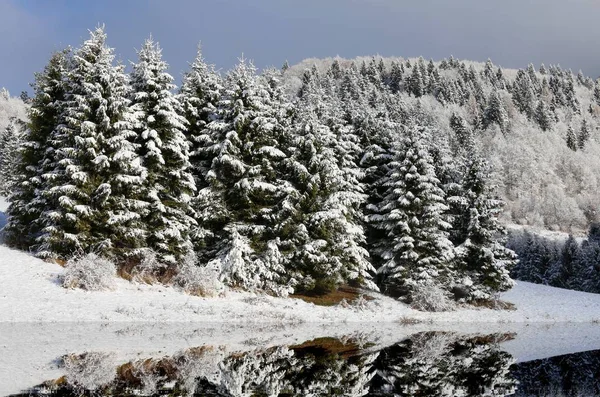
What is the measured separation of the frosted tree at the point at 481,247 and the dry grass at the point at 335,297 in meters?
8.35

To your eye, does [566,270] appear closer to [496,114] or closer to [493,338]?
[493,338]

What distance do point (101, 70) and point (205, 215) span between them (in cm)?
1055

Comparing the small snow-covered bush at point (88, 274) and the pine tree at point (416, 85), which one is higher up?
the pine tree at point (416, 85)

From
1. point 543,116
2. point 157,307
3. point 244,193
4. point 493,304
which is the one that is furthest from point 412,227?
point 543,116

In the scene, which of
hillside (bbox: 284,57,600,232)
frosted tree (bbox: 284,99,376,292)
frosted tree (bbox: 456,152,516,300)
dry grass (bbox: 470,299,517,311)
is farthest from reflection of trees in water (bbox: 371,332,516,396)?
hillside (bbox: 284,57,600,232)

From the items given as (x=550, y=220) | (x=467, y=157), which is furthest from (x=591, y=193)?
(x=467, y=157)

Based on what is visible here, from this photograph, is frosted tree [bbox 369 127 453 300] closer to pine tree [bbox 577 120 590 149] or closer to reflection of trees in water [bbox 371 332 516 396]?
reflection of trees in water [bbox 371 332 516 396]

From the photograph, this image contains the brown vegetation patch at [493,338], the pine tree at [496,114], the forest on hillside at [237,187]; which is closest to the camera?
the brown vegetation patch at [493,338]

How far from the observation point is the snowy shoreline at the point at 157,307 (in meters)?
22.5

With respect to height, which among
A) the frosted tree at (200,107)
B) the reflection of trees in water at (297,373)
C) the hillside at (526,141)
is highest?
the hillside at (526,141)

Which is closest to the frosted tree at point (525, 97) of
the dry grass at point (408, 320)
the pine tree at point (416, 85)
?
the pine tree at point (416, 85)

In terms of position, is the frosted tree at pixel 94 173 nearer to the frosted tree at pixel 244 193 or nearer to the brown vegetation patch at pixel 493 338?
the frosted tree at pixel 244 193

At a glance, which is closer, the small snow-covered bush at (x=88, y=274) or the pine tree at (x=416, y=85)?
the small snow-covered bush at (x=88, y=274)

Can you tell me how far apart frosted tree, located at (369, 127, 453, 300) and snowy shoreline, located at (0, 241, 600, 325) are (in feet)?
7.23
